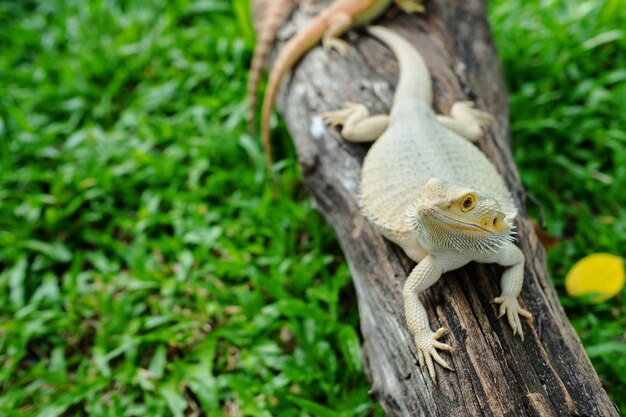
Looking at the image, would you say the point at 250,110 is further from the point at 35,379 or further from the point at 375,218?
the point at 35,379

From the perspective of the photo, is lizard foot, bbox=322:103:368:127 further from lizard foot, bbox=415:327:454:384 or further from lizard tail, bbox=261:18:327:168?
lizard foot, bbox=415:327:454:384

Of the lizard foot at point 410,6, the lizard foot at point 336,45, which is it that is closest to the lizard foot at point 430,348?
the lizard foot at point 336,45

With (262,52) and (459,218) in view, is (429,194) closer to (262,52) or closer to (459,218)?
(459,218)

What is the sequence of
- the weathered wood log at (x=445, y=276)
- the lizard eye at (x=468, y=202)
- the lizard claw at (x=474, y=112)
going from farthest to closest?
the lizard claw at (x=474, y=112) → the weathered wood log at (x=445, y=276) → the lizard eye at (x=468, y=202)

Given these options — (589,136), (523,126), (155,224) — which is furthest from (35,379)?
(589,136)

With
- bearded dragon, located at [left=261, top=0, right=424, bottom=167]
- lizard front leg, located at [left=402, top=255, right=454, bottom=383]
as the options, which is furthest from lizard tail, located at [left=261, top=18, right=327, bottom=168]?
lizard front leg, located at [left=402, top=255, right=454, bottom=383]

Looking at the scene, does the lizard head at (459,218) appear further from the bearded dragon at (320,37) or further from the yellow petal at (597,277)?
the bearded dragon at (320,37)

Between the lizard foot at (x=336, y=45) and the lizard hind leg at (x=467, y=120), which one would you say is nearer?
the lizard hind leg at (x=467, y=120)

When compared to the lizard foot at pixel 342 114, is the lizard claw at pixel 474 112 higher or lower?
higher
